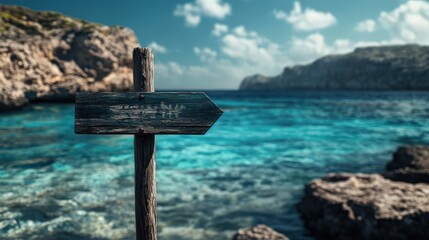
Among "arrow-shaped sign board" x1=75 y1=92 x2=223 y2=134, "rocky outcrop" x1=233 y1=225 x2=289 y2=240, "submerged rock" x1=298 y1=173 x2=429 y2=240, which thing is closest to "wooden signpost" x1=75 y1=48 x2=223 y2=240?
"arrow-shaped sign board" x1=75 y1=92 x2=223 y2=134

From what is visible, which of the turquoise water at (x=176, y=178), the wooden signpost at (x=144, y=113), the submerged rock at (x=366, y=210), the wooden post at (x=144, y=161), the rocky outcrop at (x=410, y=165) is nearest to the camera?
the wooden signpost at (x=144, y=113)

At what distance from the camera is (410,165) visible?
441 inches

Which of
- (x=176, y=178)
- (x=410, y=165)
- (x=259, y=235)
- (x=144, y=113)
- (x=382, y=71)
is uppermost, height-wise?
(x=382, y=71)

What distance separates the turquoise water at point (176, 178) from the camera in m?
8.22

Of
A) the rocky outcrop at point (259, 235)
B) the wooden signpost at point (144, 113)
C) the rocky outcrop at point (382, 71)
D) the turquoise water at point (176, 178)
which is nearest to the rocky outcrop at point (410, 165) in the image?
the turquoise water at point (176, 178)

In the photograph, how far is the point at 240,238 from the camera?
6844 millimetres

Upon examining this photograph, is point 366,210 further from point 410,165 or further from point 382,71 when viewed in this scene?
point 382,71

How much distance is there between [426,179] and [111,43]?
49492 mm

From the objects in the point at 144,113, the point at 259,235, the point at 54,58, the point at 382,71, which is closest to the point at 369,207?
the point at 259,235

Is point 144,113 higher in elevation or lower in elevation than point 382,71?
lower

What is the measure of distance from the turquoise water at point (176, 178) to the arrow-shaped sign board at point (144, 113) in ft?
16.9

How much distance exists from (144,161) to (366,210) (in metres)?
5.34

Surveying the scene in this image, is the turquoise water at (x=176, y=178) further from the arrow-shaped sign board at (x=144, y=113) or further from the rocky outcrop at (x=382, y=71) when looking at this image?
the rocky outcrop at (x=382, y=71)

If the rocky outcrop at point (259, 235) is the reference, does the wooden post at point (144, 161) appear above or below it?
above
